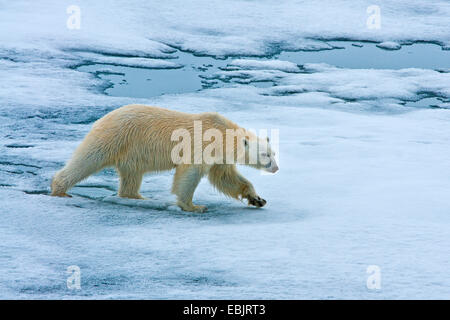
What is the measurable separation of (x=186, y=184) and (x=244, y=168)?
1368mm

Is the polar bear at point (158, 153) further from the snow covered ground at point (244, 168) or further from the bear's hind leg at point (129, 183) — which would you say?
the snow covered ground at point (244, 168)

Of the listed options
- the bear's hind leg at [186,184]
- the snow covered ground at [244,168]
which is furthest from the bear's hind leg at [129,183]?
the bear's hind leg at [186,184]

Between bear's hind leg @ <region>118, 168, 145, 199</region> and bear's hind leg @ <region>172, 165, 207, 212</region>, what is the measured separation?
307mm

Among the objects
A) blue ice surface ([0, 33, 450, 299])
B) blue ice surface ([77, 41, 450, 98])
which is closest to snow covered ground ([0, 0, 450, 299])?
blue ice surface ([0, 33, 450, 299])

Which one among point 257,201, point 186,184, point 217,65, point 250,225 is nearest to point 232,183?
point 257,201

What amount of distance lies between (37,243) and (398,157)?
143 inches

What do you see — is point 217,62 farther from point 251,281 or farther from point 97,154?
point 251,281

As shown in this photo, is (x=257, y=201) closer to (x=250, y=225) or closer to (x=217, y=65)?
(x=250, y=225)

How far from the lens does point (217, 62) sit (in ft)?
32.0

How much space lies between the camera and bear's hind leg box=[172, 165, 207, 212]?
4.43 meters

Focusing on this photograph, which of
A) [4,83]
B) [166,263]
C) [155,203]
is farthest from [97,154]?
[4,83]

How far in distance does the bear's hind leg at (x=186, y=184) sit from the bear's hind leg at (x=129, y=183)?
0.31 metres

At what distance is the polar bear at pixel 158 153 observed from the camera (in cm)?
444

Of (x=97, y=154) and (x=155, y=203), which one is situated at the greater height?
(x=97, y=154)
